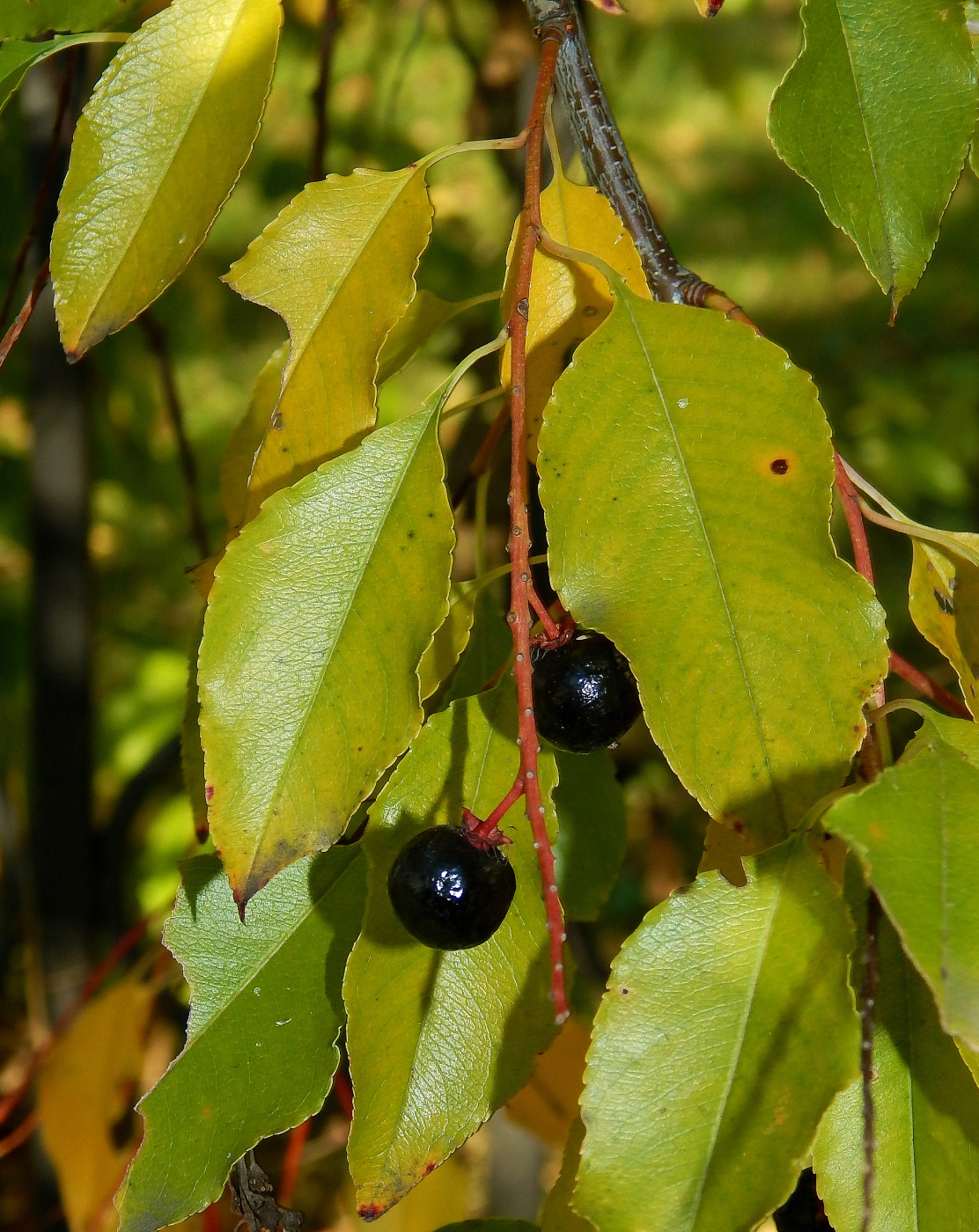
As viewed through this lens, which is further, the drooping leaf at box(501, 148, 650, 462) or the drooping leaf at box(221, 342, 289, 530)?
the drooping leaf at box(221, 342, 289, 530)

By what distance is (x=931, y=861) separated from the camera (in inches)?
17.1

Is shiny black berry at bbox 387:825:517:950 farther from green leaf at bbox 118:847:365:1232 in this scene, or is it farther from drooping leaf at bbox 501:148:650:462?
drooping leaf at bbox 501:148:650:462

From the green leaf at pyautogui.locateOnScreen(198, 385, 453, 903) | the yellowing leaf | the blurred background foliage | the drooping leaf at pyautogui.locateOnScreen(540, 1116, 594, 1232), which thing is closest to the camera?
the green leaf at pyautogui.locateOnScreen(198, 385, 453, 903)

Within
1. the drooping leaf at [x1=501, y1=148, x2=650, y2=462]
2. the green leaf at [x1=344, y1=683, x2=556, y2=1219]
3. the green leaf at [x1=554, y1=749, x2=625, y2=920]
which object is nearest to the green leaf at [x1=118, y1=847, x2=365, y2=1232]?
the green leaf at [x1=344, y1=683, x2=556, y2=1219]

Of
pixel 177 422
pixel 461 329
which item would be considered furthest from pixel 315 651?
pixel 461 329

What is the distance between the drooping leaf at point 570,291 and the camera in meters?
0.65

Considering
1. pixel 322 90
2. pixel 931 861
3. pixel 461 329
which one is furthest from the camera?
pixel 461 329

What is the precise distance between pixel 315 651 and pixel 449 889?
117 mm

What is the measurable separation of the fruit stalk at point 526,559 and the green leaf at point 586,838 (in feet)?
0.83

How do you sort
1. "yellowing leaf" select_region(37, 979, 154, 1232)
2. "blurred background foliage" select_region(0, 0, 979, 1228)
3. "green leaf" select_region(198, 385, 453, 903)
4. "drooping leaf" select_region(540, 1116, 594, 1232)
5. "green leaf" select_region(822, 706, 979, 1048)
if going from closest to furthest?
1. "green leaf" select_region(822, 706, 979, 1048)
2. "green leaf" select_region(198, 385, 453, 903)
3. "drooping leaf" select_region(540, 1116, 594, 1232)
4. "yellowing leaf" select_region(37, 979, 154, 1232)
5. "blurred background foliage" select_region(0, 0, 979, 1228)

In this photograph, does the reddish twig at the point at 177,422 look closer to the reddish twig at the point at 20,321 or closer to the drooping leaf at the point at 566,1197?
the reddish twig at the point at 20,321

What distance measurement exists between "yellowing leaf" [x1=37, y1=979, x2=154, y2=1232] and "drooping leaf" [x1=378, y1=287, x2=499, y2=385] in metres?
0.77

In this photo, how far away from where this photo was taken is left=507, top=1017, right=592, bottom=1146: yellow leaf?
0.89 metres

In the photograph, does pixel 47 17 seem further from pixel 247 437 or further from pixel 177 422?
pixel 177 422
